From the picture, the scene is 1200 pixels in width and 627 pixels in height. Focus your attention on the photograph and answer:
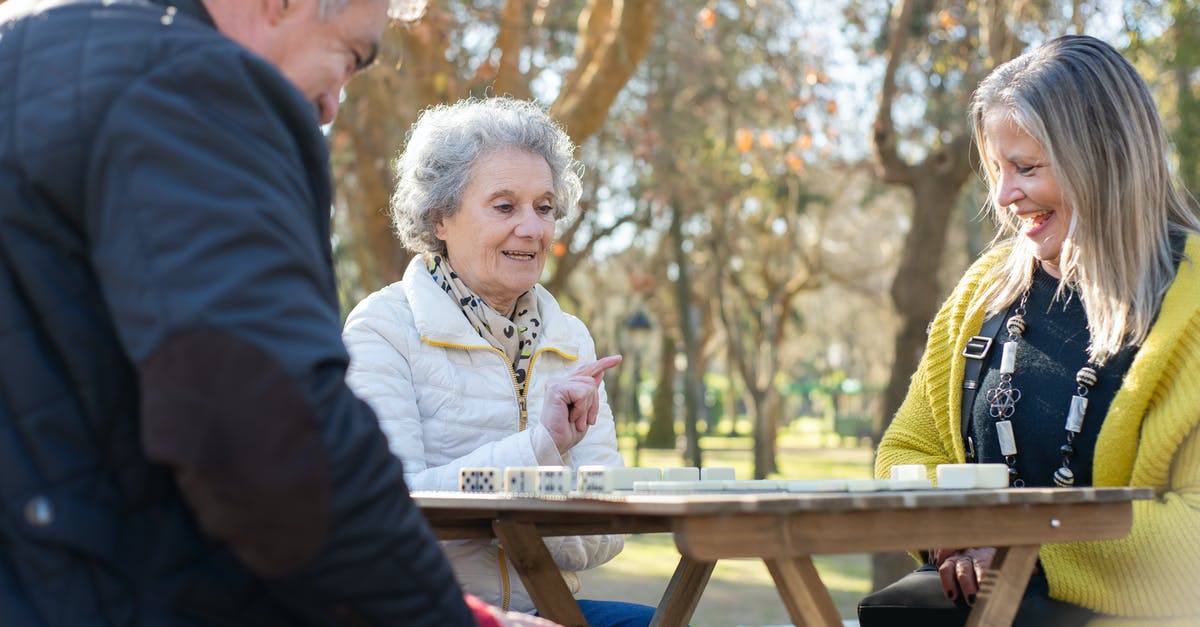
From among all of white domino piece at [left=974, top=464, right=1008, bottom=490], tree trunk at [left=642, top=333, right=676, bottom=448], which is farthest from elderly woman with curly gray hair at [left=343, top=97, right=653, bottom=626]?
tree trunk at [left=642, top=333, right=676, bottom=448]

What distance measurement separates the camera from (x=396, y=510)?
5.37 ft

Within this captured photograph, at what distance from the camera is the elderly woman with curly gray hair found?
3.21 meters

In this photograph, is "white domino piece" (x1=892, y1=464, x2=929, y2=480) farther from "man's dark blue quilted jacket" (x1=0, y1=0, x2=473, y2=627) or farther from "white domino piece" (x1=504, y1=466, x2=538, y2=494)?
"man's dark blue quilted jacket" (x1=0, y1=0, x2=473, y2=627)

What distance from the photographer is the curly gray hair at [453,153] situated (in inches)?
147

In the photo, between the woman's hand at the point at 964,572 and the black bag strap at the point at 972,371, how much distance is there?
353 mm

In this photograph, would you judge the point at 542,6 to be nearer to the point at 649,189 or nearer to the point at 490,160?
the point at 490,160

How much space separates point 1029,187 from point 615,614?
1.45m

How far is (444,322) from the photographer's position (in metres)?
3.40

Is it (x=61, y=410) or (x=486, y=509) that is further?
(x=486, y=509)

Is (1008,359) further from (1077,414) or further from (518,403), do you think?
(518,403)

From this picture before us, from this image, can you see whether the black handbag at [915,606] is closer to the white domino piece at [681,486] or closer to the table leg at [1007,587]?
the table leg at [1007,587]

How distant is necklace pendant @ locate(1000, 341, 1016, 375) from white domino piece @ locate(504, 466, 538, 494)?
4.62 feet

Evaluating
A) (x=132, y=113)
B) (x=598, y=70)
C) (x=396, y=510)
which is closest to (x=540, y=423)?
(x=396, y=510)

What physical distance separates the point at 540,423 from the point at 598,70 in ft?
17.3
